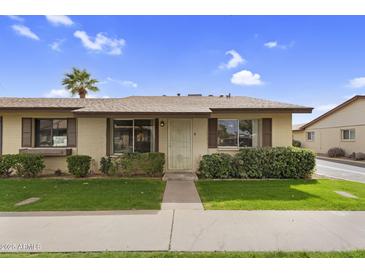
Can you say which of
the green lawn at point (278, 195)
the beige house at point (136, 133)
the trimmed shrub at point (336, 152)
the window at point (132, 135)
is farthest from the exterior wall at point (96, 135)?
the trimmed shrub at point (336, 152)

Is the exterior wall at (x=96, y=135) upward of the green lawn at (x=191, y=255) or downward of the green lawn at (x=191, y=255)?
upward

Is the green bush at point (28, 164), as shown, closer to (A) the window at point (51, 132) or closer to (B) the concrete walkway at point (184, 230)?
(A) the window at point (51, 132)

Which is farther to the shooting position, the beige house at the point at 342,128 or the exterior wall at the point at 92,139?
the beige house at the point at 342,128

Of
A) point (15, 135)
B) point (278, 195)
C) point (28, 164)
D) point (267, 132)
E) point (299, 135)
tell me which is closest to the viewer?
point (278, 195)

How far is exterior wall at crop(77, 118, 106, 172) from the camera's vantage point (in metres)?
10.8

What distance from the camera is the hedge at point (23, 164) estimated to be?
9.59m

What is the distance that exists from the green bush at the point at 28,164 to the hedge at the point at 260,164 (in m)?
6.76

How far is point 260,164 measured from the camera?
9.73 meters

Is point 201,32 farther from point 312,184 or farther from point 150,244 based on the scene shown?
point 150,244

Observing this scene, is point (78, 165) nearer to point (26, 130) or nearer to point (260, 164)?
point (26, 130)

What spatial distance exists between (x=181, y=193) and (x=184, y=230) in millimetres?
2829

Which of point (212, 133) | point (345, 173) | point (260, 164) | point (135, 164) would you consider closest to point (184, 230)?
point (135, 164)
